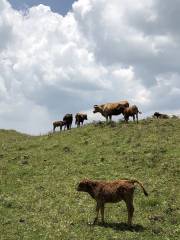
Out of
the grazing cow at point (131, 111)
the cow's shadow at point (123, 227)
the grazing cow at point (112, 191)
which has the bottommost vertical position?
the cow's shadow at point (123, 227)

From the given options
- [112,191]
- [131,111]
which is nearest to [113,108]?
[131,111]

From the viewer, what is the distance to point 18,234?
2200 centimetres

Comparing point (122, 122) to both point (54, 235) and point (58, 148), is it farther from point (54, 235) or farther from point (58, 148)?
point (54, 235)

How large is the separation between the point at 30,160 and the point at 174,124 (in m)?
15.0

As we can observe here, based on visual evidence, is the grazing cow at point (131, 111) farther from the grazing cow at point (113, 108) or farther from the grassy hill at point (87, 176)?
the grassy hill at point (87, 176)

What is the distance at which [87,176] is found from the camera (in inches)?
1315

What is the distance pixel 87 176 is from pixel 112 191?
33.2 feet

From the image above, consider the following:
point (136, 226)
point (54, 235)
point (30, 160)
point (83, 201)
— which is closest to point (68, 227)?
point (54, 235)

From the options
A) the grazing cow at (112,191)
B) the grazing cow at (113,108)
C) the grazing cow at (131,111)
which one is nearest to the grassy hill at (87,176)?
the grazing cow at (112,191)

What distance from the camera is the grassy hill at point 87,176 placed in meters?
22.9

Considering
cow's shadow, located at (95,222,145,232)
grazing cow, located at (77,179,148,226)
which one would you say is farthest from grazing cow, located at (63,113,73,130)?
cow's shadow, located at (95,222,145,232)

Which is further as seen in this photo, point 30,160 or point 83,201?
point 30,160

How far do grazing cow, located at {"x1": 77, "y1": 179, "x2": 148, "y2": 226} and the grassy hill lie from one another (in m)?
0.91

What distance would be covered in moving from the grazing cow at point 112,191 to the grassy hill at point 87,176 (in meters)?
0.91
